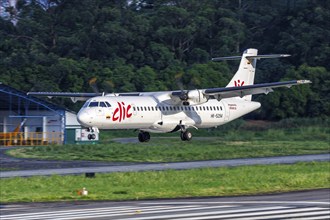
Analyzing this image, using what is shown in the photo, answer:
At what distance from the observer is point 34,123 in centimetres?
6488

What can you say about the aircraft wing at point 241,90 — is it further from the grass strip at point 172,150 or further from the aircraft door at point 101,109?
the aircraft door at point 101,109

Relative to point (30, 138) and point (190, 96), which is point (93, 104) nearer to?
point (190, 96)

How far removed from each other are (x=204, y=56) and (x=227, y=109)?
1322 inches

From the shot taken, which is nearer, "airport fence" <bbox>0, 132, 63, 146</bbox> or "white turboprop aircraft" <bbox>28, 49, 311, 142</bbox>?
"white turboprop aircraft" <bbox>28, 49, 311, 142</bbox>

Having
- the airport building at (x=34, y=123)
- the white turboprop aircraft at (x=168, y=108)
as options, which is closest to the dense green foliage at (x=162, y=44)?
the airport building at (x=34, y=123)

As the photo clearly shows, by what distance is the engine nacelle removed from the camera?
158 ft

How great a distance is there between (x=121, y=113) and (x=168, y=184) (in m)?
11.9

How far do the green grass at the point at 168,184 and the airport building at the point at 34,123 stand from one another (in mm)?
25136

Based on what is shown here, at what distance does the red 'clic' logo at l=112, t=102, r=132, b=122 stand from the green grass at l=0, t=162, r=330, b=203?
6.83m

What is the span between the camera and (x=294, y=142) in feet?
191

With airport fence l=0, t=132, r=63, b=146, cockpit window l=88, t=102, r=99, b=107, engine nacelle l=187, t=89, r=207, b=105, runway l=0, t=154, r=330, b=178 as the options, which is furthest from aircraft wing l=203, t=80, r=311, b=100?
airport fence l=0, t=132, r=63, b=146

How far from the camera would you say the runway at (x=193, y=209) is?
21.3 m

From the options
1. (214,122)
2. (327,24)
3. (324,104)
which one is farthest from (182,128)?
(327,24)

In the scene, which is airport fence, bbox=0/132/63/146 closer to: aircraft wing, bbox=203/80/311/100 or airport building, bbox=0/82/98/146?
airport building, bbox=0/82/98/146
